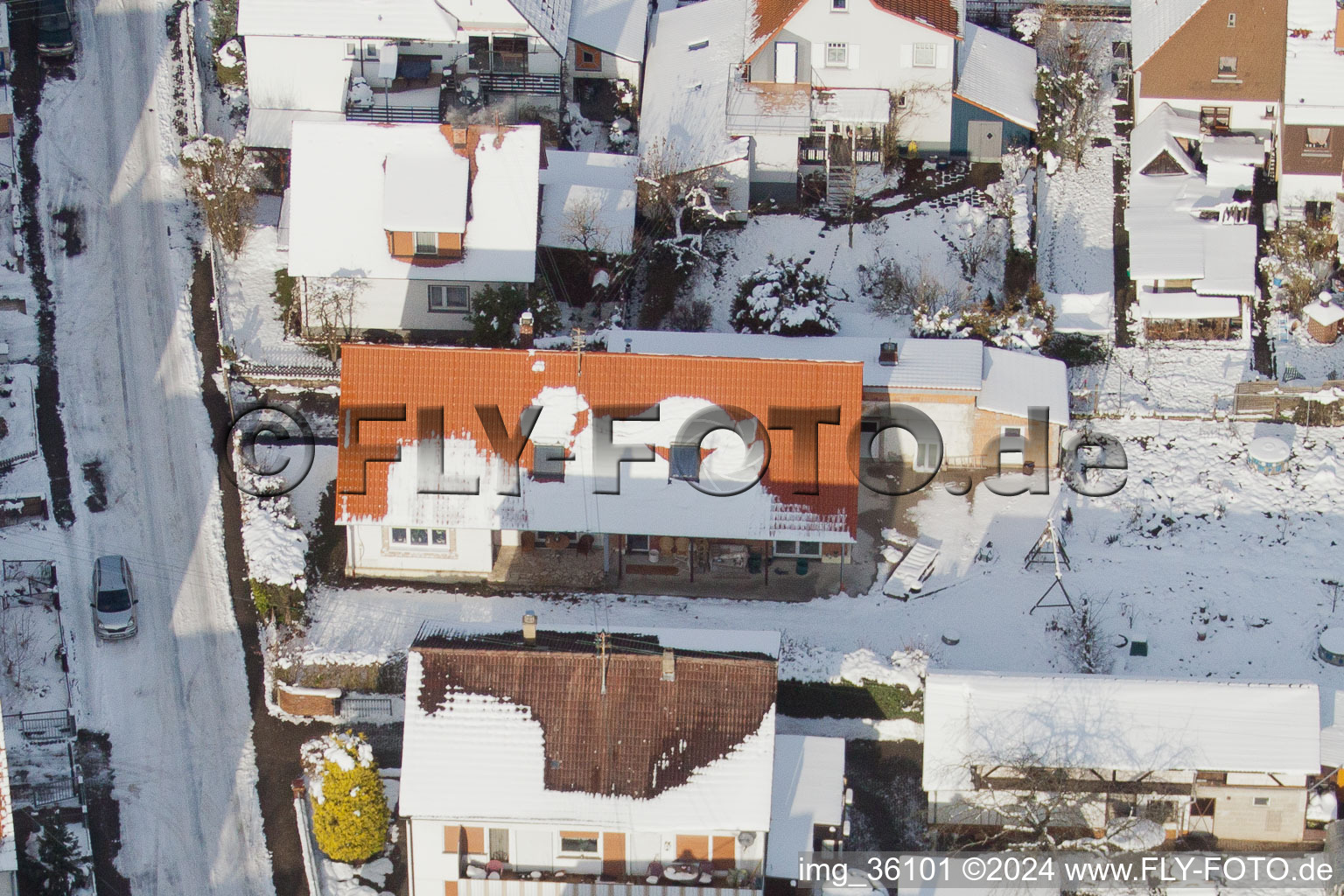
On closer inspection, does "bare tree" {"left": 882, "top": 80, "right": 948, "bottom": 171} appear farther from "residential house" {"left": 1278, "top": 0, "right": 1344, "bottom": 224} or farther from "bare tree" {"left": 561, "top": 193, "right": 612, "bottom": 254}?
"residential house" {"left": 1278, "top": 0, "right": 1344, "bottom": 224}

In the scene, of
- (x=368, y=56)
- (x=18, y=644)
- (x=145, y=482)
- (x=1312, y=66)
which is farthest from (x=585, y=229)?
(x=1312, y=66)

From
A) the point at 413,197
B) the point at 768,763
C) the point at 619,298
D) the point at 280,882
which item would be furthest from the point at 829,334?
the point at 280,882

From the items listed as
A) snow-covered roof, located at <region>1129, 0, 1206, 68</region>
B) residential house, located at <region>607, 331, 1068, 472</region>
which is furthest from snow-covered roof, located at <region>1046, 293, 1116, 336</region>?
snow-covered roof, located at <region>1129, 0, 1206, 68</region>

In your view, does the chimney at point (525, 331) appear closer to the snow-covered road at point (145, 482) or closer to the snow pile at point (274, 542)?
the snow pile at point (274, 542)

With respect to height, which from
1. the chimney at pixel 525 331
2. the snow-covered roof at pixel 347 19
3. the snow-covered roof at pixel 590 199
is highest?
the snow-covered roof at pixel 347 19

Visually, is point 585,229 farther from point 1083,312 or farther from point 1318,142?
point 1318,142

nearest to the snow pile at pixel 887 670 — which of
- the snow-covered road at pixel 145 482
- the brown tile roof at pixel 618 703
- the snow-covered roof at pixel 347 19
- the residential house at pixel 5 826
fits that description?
the brown tile roof at pixel 618 703
